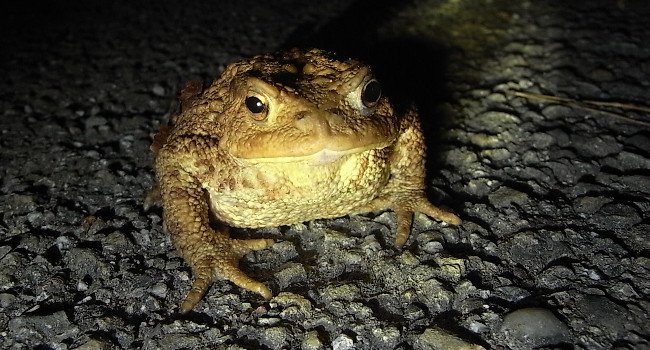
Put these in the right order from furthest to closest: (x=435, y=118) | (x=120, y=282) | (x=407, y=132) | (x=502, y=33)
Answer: (x=502, y=33) < (x=435, y=118) < (x=407, y=132) < (x=120, y=282)

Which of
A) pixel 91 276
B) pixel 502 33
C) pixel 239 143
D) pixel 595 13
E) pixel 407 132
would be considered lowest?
pixel 91 276

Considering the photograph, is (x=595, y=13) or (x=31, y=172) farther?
(x=595, y=13)

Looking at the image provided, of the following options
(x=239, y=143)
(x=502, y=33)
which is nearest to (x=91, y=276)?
(x=239, y=143)

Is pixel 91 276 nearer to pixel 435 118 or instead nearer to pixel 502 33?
pixel 435 118

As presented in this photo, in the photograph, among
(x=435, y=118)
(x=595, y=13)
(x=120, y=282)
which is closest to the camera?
(x=120, y=282)

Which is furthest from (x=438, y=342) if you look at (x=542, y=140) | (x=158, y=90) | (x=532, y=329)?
(x=158, y=90)

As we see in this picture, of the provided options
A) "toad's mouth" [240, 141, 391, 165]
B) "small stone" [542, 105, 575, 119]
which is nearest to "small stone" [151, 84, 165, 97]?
"toad's mouth" [240, 141, 391, 165]

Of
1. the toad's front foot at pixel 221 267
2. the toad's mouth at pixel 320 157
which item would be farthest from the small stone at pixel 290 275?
the toad's mouth at pixel 320 157

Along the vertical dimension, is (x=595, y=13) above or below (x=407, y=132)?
above
